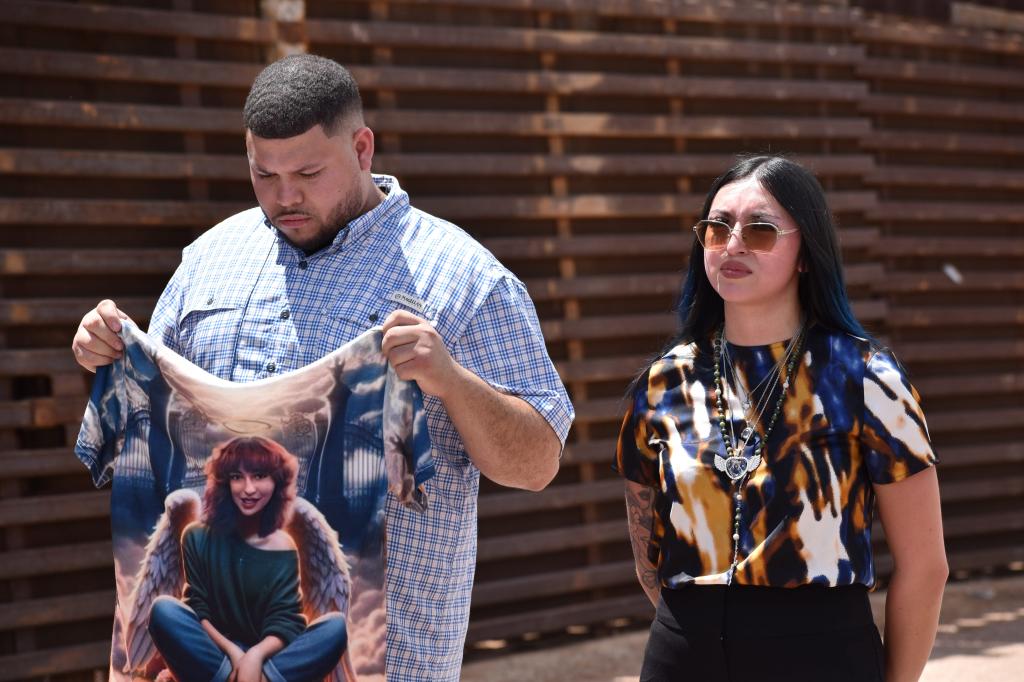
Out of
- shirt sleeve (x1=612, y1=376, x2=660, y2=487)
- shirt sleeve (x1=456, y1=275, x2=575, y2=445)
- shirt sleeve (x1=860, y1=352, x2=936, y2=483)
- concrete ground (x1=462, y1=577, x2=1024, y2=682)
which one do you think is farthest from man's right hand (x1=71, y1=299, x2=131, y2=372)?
concrete ground (x1=462, y1=577, x2=1024, y2=682)

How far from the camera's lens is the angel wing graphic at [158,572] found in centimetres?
254

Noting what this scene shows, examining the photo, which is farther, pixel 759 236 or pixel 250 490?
pixel 759 236

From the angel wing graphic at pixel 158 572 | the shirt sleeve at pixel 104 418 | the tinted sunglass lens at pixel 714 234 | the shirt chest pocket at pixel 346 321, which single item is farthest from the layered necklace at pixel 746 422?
the shirt sleeve at pixel 104 418

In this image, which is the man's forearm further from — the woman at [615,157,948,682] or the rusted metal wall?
the rusted metal wall

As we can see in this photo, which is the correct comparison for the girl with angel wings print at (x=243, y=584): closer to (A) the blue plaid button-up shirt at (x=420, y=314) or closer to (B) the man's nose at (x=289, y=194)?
(A) the blue plaid button-up shirt at (x=420, y=314)

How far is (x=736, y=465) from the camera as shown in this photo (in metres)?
2.61

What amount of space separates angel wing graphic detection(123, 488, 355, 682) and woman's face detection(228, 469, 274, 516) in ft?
0.20

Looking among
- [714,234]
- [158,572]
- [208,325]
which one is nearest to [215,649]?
[158,572]

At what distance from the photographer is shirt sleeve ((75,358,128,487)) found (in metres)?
2.69

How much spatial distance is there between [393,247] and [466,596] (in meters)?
0.70

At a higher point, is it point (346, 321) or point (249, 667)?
point (346, 321)

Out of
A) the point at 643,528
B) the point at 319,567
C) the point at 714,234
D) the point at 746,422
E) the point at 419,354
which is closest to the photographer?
the point at 419,354

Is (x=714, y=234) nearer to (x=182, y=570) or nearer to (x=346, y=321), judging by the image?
(x=346, y=321)

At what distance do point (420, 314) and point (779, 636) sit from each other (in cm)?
89
